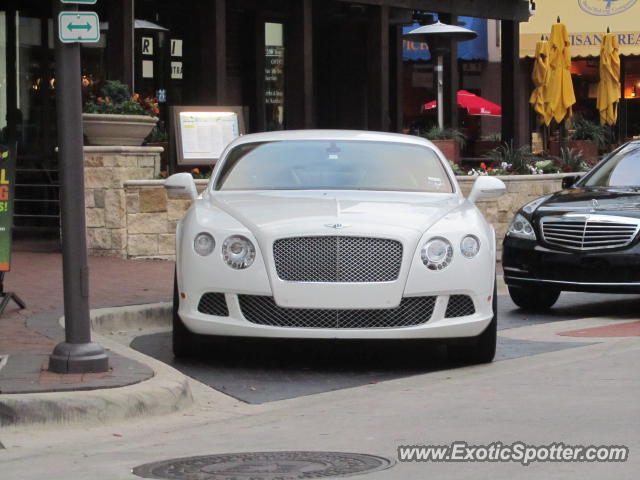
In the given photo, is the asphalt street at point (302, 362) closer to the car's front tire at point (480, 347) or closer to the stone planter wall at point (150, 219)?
the car's front tire at point (480, 347)

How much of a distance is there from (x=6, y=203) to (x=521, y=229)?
4.75m

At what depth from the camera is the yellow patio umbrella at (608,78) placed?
Result: 27.1 m

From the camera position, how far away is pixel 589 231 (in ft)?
41.0

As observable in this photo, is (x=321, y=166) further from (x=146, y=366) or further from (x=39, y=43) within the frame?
(x=39, y=43)

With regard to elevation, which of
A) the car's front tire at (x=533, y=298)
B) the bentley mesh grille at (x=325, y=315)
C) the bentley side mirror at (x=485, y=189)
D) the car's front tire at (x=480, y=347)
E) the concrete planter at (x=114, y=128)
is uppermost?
the concrete planter at (x=114, y=128)

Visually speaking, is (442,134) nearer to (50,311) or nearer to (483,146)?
(483,146)

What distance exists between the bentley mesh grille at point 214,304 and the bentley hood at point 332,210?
0.50 meters

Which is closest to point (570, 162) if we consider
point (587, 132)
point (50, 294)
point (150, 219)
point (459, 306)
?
point (587, 132)

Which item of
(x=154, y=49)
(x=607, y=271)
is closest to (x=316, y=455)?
(x=607, y=271)

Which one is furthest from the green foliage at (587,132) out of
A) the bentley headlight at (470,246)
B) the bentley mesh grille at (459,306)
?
the bentley mesh grille at (459,306)

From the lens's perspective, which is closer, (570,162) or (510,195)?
(510,195)

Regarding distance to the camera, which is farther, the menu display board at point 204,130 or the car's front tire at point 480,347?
the menu display board at point 204,130

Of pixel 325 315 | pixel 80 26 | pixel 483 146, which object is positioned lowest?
pixel 325 315

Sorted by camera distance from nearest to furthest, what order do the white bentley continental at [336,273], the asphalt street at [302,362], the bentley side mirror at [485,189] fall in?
the asphalt street at [302,362], the white bentley continental at [336,273], the bentley side mirror at [485,189]
